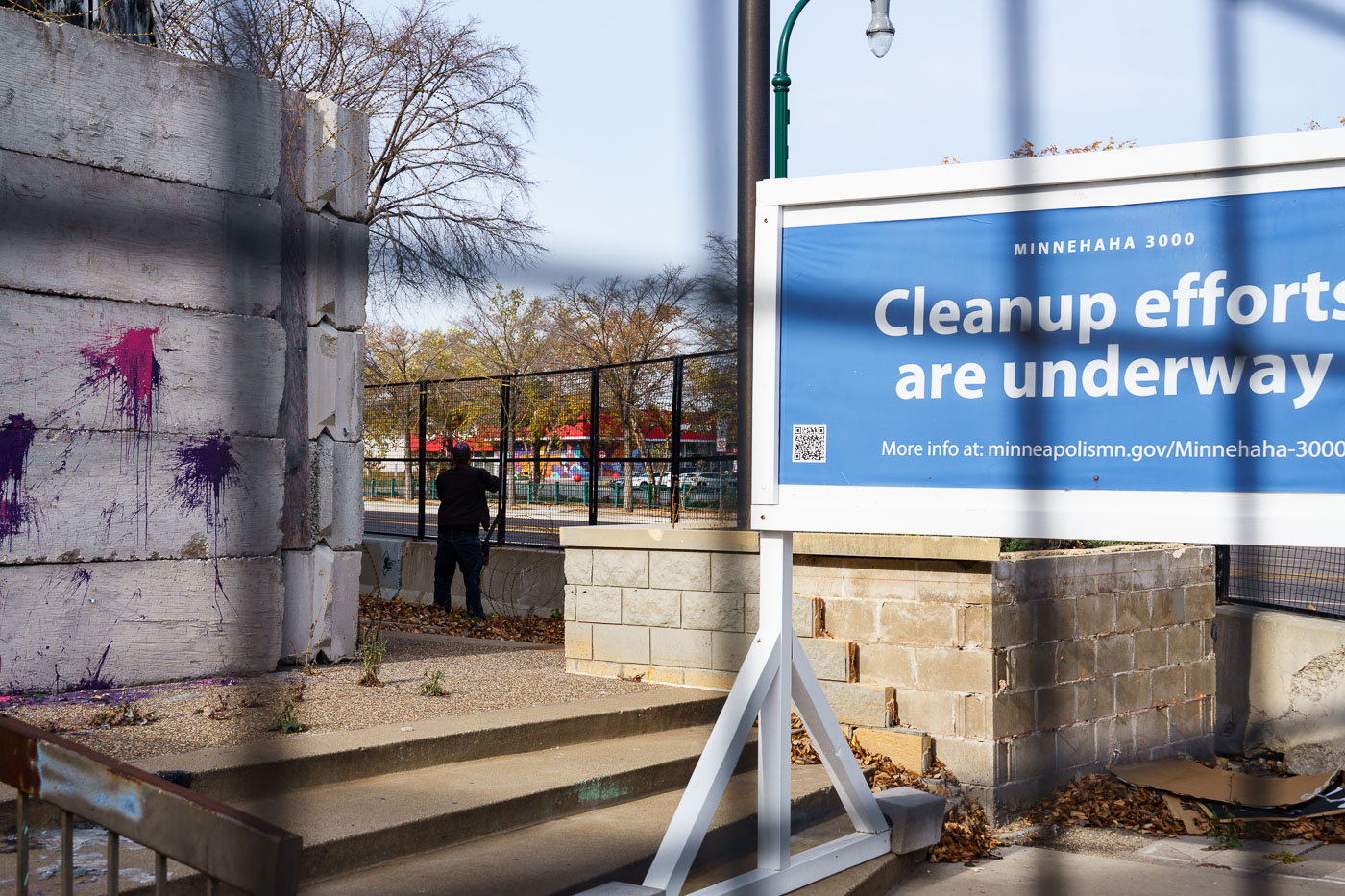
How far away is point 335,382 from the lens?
6922 mm

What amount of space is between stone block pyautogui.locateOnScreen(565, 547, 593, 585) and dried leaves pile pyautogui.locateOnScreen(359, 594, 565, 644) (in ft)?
7.28

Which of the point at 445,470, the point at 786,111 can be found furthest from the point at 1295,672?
the point at 445,470

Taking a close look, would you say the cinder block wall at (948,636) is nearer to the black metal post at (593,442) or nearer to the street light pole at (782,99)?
the street light pole at (782,99)

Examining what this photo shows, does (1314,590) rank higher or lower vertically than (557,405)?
lower

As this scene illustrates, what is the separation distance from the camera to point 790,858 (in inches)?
→ 146

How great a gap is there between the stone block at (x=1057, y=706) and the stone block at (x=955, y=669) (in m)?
0.53

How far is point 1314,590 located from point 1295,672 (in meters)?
2.29

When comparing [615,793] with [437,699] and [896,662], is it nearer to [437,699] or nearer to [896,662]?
[437,699]

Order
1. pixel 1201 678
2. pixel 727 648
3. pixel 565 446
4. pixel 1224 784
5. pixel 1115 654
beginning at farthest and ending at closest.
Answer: pixel 565 446 < pixel 1201 678 < pixel 1115 654 < pixel 727 648 < pixel 1224 784

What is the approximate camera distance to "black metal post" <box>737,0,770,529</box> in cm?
403

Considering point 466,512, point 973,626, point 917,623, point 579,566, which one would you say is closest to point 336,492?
point 579,566

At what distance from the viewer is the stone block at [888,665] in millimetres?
5906

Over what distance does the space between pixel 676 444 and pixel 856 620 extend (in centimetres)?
448

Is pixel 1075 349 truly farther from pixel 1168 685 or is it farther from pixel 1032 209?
pixel 1168 685
